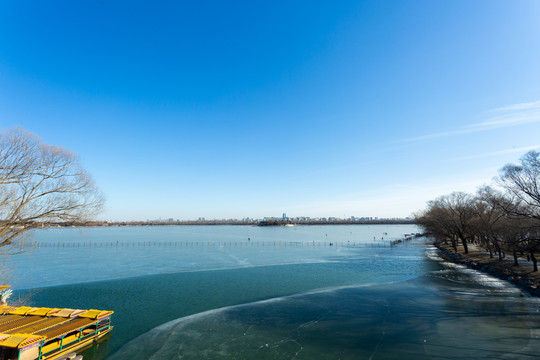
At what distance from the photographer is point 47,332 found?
47.0 ft

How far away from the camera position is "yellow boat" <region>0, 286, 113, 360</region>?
12.3 m

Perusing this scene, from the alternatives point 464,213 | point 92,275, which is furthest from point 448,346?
point 464,213

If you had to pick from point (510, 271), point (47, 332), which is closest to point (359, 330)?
point (47, 332)

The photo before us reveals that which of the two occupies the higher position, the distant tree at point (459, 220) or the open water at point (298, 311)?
the distant tree at point (459, 220)

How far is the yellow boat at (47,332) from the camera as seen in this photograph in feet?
40.3

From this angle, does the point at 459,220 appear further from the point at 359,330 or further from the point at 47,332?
the point at 47,332

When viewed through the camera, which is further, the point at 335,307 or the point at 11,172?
the point at 335,307

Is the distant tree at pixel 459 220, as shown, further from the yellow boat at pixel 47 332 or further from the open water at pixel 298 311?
the yellow boat at pixel 47 332

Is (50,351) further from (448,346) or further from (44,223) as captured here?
(448,346)

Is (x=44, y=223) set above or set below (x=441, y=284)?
above

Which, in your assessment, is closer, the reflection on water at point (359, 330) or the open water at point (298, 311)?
the reflection on water at point (359, 330)

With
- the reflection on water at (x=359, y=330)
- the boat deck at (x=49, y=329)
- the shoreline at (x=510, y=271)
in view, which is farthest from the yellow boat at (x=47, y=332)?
the shoreline at (x=510, y=271)

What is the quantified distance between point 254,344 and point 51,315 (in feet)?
43.5

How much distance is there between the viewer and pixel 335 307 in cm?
2133
